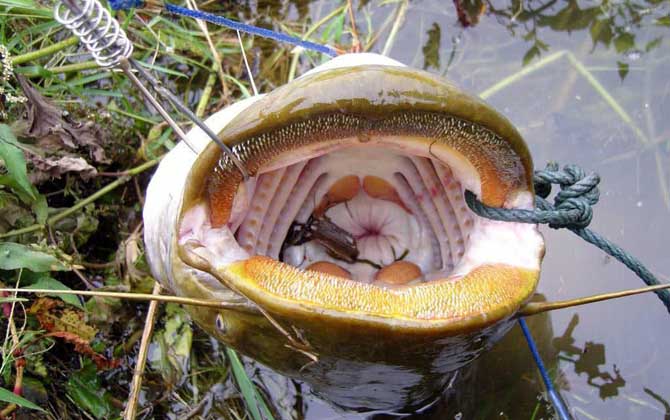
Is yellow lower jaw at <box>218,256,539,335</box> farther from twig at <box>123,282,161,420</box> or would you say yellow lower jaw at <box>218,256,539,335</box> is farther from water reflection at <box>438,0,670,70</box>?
water reflection at <box>438,0,670,70</box>

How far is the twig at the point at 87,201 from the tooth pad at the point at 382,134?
4.58 feet

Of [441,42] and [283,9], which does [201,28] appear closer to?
[283,9]

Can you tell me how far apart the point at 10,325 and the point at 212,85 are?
1.47m

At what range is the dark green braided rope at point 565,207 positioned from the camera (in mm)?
1799

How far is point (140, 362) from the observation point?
2684mm

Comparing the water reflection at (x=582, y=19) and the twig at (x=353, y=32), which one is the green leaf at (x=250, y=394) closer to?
the twig at (x=353, y=32)

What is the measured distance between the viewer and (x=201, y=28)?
3.47 meters

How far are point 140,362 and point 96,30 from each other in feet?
5.56

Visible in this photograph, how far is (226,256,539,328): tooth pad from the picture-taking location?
57.7 inches

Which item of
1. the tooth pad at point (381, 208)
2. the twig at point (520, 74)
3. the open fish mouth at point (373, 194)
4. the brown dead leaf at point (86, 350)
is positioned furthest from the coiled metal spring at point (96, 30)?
the twig at point (520, 74)

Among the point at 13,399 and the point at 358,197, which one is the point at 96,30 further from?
the point at 13,399

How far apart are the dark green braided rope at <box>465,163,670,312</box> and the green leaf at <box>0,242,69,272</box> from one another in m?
1.59

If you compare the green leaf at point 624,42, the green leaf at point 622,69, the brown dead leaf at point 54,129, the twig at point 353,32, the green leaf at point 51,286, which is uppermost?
the green leaf at point 624,42

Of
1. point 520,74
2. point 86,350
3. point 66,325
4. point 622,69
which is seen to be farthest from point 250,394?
point 622,69
